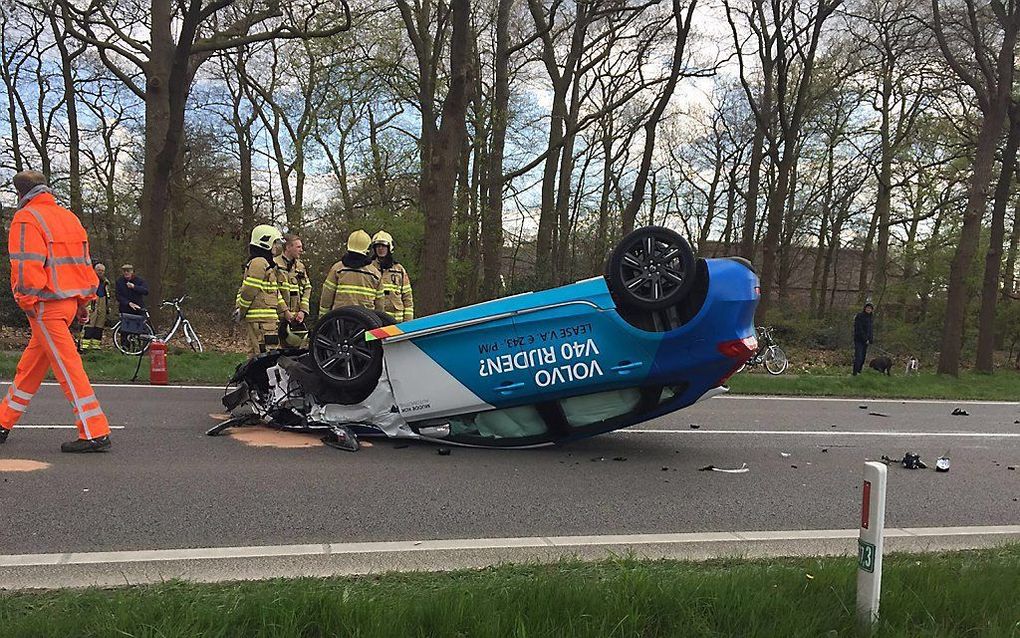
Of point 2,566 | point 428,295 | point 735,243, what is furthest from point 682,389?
point 735,243

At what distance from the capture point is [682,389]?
5.60m

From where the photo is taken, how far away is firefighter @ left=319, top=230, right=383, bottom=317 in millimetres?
7844

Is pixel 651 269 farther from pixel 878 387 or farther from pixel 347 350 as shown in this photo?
pixel 878 387

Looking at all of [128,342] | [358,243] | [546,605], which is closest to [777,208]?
[358,243]

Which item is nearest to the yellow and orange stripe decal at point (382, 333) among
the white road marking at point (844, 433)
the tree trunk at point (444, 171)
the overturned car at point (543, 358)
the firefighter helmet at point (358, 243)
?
the overturned car at point (543, 358)

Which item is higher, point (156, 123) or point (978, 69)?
point (978, 69)

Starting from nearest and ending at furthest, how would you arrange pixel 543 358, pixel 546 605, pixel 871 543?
pixel 871 543, pixel 546 605, pixel 543 358

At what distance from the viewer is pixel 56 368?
5.18m

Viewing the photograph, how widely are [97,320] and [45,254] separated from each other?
10566 millimetres

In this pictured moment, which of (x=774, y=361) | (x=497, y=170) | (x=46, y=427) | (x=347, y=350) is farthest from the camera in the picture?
(x=497, y=170)

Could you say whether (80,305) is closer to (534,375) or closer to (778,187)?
(534,375)

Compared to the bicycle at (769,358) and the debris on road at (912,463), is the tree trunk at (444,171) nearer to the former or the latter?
the debris on road at (912,463)

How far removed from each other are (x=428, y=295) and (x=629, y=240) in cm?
737

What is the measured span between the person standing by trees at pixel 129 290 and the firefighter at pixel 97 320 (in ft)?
1.27
